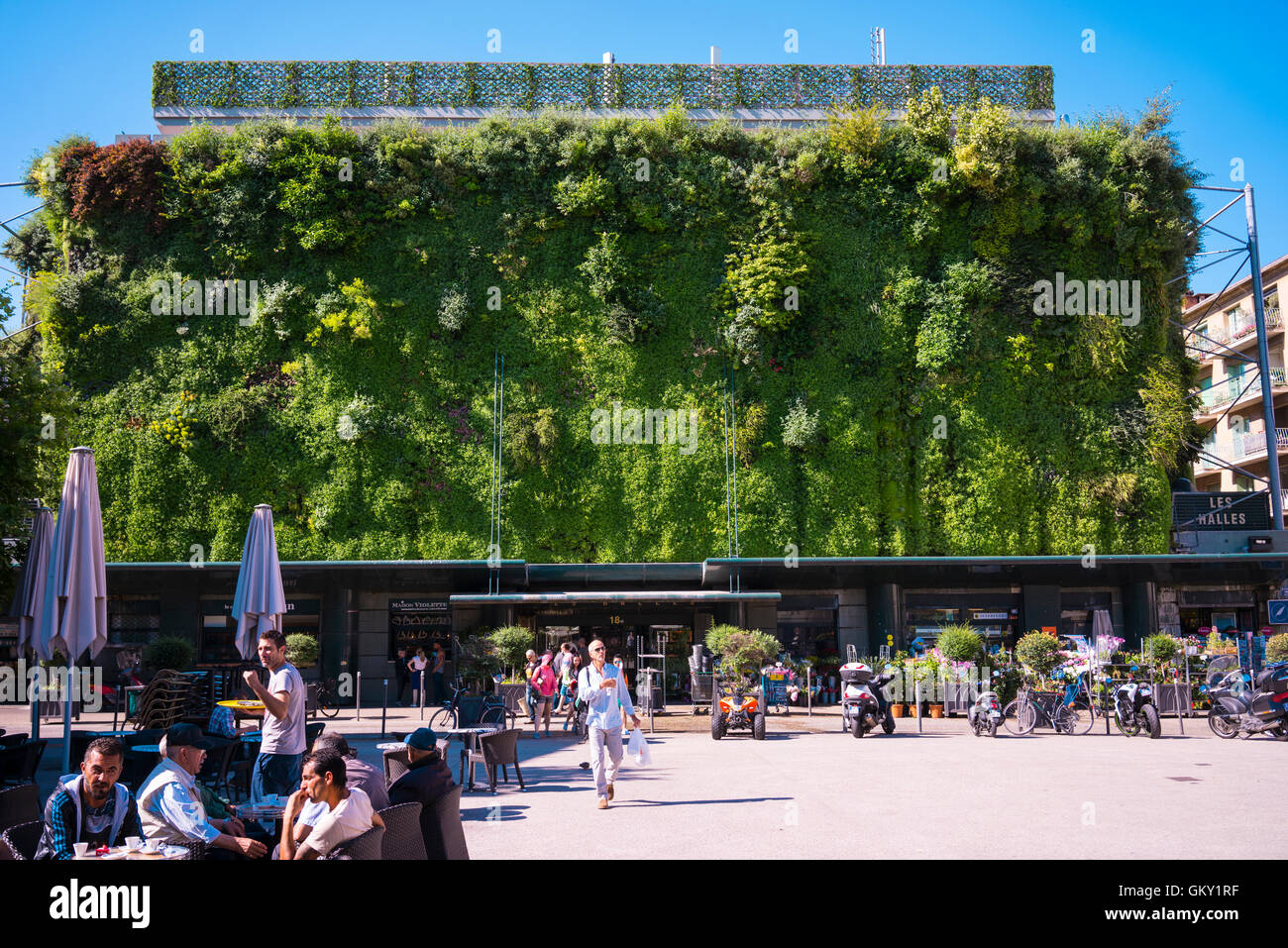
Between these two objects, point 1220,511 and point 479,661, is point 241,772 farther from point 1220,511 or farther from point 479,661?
point 1220,511

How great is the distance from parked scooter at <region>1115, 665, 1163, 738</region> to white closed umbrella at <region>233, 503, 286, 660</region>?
1431cm

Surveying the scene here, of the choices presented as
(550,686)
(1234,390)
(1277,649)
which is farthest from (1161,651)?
(1234,390)

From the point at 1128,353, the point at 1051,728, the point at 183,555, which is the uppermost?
the point at 1128,353

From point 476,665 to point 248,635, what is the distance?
674 centimetres

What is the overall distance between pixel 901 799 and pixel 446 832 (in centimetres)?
570

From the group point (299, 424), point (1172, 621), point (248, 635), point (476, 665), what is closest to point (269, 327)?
point (299, 424)

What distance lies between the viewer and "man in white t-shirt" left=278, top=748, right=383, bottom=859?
5.08 metres

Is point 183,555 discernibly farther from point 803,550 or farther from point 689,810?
point 689,810

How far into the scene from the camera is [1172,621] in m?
27.0

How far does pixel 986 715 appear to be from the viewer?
17469 mm

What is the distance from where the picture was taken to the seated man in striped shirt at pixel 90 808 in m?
5.31

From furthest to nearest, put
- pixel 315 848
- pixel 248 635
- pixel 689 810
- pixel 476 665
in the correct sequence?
1. pixel 476 665
2. pixel 248 635
3. pixel 689 810
4. pixel 315 848

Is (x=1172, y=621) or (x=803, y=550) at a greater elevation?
(x=803, y=550)

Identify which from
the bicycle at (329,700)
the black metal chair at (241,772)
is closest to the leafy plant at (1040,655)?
the bicycle at (329,700)
